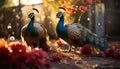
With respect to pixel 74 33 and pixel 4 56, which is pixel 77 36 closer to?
pixel 74 33

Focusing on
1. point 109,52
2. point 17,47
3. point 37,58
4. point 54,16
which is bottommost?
point 109,52

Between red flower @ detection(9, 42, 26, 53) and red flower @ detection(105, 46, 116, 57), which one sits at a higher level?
red flower @ detection(9, 42, 26, 53)

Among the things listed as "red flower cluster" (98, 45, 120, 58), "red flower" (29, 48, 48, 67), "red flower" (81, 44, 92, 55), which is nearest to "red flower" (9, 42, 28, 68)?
"red flower" (29, 48, 48, 67)

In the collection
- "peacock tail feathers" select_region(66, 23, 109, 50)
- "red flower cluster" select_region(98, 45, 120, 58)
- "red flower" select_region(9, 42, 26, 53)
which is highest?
"red flower" select_region(9, 42, 26, 53)

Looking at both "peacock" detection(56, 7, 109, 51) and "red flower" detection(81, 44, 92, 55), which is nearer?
"red flower" detection(81, 44, 92, 55)

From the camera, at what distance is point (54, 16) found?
1501 cm

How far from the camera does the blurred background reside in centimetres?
1414

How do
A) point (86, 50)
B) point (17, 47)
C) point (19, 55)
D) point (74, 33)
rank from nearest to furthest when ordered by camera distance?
point (19, 55)
point (17, 47)
point (86, 50)
point (74, 33)

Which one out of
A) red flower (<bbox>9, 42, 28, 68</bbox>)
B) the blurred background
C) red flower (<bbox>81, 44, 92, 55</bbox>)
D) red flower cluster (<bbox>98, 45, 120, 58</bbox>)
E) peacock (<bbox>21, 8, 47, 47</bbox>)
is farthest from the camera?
the blurred background

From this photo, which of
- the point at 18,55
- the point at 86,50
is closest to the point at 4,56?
the point at 18,55

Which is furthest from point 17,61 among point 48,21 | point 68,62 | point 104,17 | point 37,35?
point 48,21

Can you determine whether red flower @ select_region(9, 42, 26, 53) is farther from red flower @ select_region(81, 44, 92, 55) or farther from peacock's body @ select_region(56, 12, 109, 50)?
peacock's body @ select_region(56, 12, 109, 50)

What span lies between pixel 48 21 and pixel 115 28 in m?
2.90

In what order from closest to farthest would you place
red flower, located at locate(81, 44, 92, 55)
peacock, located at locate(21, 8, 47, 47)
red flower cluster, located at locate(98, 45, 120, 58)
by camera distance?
red flower cluster, located at locate(98, 45, 120, 58), red flower, located at locate(81, 44, 92, 55), peacock, located at locate(21, 8, 47, 47)
